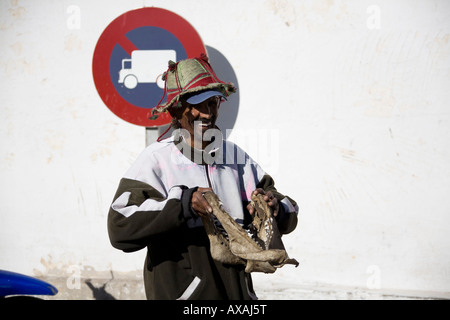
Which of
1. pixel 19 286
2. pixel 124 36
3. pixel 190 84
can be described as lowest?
pixel 19 286

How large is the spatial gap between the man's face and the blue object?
1422 mm

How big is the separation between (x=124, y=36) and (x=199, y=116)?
2.30m

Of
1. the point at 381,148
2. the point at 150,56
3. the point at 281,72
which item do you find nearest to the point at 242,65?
the point at 281,72

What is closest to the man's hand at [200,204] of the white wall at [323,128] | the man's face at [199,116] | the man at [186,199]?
the man at [186,199]

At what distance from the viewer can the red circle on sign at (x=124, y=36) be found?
4.52m

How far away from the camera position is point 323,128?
493cm

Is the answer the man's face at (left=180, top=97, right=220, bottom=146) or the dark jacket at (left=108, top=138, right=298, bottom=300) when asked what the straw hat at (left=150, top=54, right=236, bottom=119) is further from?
the dark jacket at (left=108, top=138, right=298, bottom=300)

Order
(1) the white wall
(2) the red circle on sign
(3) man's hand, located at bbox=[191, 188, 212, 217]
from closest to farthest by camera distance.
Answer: (3) man's hand, located at bbox=[191, 188, 212, 217], (2) the red circle on sign, (1) the white wall

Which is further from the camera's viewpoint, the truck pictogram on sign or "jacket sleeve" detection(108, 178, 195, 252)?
the truck pictogram on sign

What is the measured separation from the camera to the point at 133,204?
264 centimetres

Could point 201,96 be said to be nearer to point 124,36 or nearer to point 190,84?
point 190,84

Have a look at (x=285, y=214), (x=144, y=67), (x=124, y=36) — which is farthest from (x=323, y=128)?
(x=285, y=214)

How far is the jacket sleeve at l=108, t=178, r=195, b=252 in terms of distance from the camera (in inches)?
98.4

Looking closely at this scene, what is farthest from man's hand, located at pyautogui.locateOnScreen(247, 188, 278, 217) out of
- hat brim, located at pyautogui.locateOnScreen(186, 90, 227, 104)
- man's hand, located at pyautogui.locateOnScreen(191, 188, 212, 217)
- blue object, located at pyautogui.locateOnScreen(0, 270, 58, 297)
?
blue object, located at pyautogui.locateOnScreen(0, 270, 58, 297)
